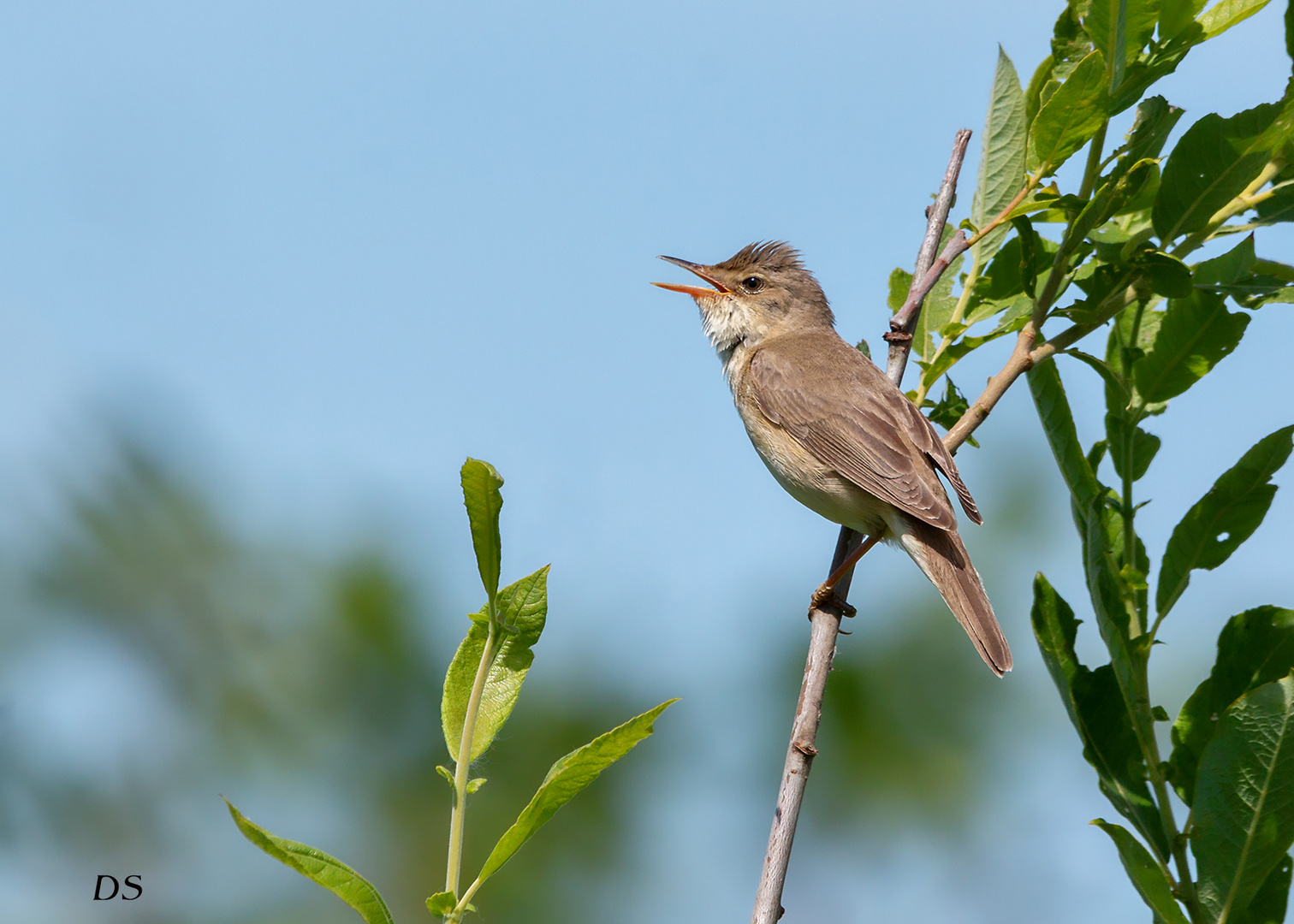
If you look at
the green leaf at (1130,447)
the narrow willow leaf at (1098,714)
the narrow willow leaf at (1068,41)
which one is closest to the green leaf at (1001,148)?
the narrow willow leaf at (1068,41)

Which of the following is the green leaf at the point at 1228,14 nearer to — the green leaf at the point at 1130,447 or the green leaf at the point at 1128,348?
the green leaf at the point at 1128,348

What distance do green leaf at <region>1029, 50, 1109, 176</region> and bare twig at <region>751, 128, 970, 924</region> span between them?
52 centimetres

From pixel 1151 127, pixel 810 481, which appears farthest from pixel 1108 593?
pixel 810 481

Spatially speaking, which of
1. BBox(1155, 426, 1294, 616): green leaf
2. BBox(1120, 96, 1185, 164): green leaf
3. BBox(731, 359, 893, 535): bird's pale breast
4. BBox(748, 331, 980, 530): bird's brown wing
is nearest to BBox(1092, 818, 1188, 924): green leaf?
BBox(1155, 426, 1294, 616): green leaf

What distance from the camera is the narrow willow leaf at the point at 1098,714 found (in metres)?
1.92

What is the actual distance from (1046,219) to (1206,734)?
137 centimetres

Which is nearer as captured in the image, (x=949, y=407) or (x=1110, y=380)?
(x=1110, y=380)

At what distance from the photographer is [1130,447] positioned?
2164mm

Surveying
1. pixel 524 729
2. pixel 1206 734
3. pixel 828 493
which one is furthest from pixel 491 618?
pixel 524 729

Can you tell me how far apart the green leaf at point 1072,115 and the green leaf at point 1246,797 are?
1239 mm

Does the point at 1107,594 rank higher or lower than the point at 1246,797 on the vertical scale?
higher

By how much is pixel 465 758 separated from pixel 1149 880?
1.06 metres

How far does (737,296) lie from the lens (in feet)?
18.7

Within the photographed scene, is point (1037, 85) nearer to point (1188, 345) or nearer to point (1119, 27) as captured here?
point (1119, 27)
